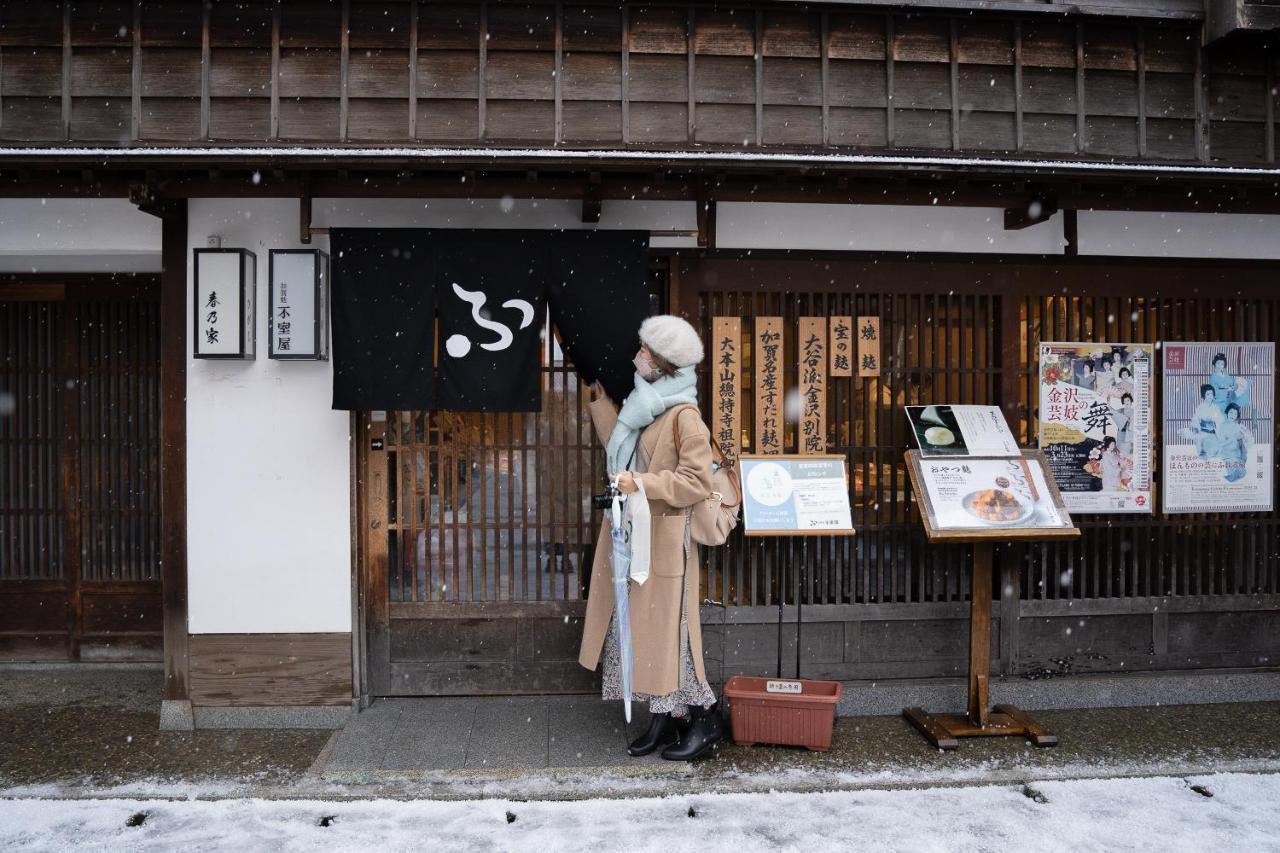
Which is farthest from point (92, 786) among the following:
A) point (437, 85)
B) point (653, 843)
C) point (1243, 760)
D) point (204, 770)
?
point (1243, 760)

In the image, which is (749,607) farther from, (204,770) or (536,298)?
(204,770)

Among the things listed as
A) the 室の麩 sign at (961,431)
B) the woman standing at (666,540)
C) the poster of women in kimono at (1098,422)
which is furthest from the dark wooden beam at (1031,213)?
the woman standing at (666,540)

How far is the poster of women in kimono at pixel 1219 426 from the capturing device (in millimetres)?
7109

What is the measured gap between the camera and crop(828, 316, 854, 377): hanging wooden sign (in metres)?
6.78

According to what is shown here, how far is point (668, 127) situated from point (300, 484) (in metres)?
4.24

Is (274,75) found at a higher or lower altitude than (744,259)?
higher

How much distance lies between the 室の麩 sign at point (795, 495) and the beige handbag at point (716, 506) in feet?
0.58

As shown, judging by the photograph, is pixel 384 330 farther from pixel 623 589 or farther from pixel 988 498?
pixel 988 498

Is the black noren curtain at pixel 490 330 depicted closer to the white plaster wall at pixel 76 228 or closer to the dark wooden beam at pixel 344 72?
the dark wooden beam at pixel 344 72

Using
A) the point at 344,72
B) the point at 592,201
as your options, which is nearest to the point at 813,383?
the point at 592,201

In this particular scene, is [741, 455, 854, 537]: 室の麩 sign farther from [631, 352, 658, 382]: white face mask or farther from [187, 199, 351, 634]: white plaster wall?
[187, 199, 351, 634]: white plaster wall

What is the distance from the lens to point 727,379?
667cm

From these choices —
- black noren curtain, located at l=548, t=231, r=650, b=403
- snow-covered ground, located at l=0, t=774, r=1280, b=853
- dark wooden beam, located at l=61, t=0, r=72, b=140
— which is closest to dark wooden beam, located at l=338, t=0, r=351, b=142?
black noren curtain, located at l=548, t=231, r=650, b=403

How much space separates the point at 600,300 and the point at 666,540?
192cm
